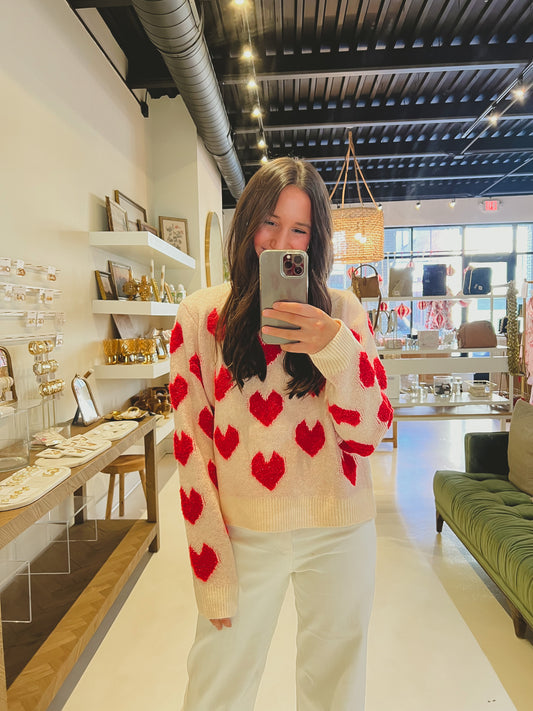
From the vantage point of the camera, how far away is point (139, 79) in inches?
151

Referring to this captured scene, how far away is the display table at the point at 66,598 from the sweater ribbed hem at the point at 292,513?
2.27ft

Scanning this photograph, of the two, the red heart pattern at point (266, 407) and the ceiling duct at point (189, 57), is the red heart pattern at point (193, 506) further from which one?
the ceiling duct at point (189, 57)

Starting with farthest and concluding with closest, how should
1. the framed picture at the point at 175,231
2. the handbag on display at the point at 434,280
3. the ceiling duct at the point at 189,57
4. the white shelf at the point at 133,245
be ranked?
the framed picture at the point at 175,231 → the handbag on display at the point at 434,280 → the white shelf at the point at 133,245 → the ceiling duct at the point at 189,57

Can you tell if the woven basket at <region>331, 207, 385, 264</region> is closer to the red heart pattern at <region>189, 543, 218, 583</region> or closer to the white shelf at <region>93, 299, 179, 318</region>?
the white shelf at <region>93, 299, 179, 318</region>

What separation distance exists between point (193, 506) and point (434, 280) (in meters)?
3.24

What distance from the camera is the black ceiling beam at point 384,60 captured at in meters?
3.93

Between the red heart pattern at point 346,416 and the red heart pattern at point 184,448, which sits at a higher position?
the red heart pattern at point 346,416

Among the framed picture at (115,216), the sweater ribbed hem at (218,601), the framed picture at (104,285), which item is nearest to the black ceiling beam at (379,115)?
the framed picture at (115,216)

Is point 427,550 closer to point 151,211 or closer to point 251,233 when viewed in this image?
point 251,233

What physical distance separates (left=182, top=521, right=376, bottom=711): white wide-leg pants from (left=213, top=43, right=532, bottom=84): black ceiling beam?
13.5ft

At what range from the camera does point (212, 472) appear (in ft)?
3.12

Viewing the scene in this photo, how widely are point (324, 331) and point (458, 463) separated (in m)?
3.94

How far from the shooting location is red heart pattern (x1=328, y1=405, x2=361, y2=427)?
0.86 m

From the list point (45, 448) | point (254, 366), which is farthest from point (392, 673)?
point (45, 448)
